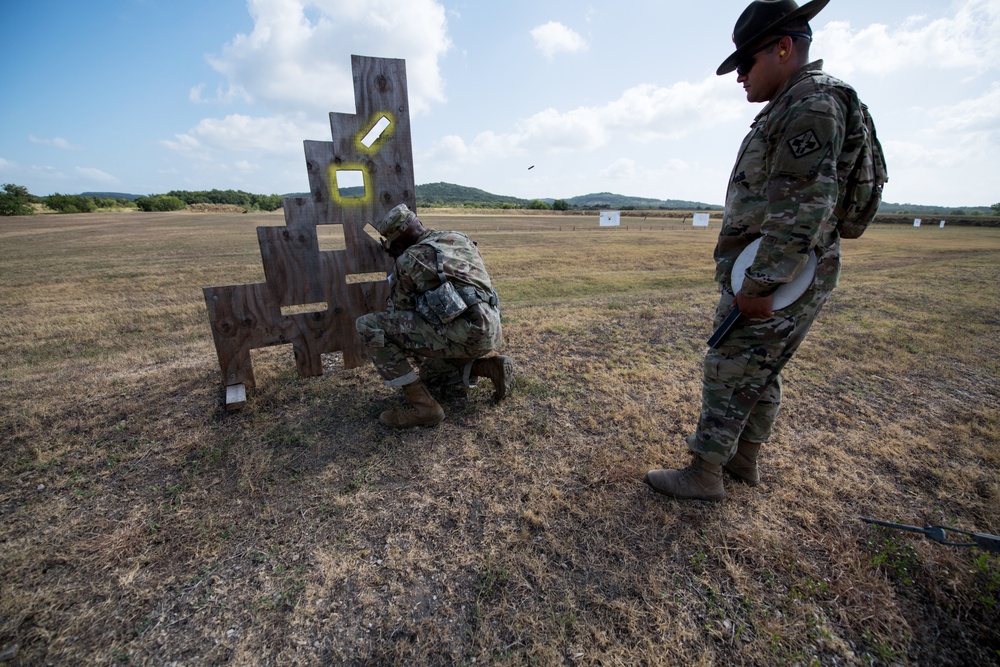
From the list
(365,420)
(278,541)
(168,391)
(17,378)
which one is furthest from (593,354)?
(17,378)

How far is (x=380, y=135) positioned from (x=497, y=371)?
2.27m

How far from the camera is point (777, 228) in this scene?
1.87 meters

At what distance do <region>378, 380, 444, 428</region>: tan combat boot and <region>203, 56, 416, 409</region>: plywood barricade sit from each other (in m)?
1.16

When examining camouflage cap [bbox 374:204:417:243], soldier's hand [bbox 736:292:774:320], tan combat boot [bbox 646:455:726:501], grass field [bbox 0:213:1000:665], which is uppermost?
camouflage cap [bbox 374:204:417:243]

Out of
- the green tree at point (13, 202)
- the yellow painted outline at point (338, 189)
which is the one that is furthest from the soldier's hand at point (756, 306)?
the green tree at point (13, 202)

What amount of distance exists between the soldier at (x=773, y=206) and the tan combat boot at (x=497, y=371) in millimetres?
1557

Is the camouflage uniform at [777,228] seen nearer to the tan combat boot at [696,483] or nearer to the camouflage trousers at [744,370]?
the camouflage trousers at [744,370]

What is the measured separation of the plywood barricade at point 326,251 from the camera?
3611 mm

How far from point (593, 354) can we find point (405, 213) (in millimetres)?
2630

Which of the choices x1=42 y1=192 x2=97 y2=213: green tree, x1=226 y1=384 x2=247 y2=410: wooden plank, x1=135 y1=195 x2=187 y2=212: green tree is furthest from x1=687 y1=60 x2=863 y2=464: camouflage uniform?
x1=135 y1=195 x2=187 y2=212: green tree

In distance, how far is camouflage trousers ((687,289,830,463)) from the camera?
6.79ft

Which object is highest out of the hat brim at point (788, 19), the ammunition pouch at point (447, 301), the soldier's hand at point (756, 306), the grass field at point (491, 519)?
the hat brim at point (788, 19)

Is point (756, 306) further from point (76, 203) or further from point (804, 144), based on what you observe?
point (76, 203)

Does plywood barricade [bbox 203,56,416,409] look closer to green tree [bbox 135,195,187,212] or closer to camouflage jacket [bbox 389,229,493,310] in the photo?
camouflage jacket [bbox 389,229,493,310]
